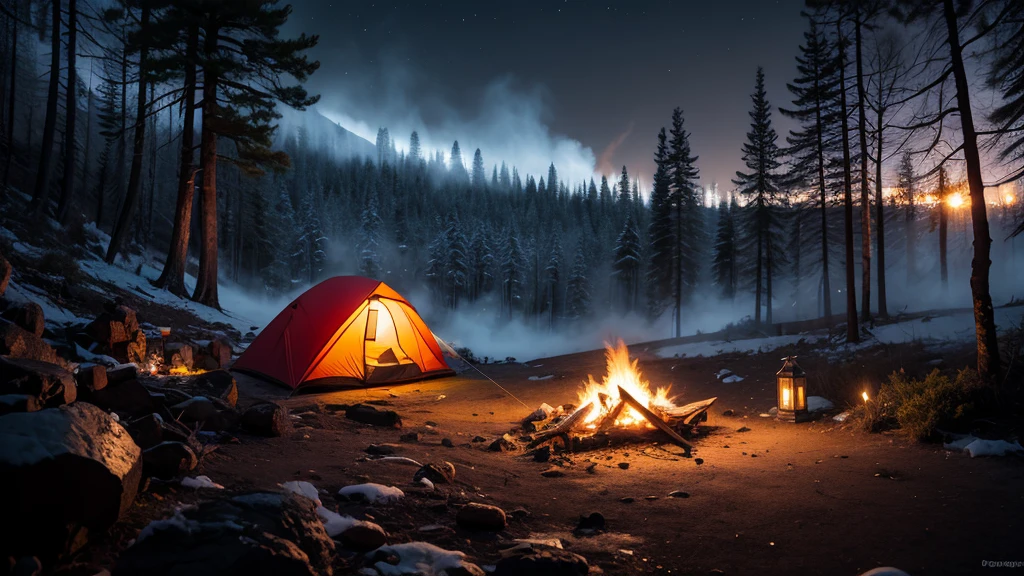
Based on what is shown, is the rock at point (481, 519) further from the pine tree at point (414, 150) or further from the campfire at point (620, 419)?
the pine tree at point (414, 150)

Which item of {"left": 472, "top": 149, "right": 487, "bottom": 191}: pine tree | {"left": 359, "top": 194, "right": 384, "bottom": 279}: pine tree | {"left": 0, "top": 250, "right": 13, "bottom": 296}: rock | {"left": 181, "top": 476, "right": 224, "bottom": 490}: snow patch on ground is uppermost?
{"left": 472, "top": 149, "right": 487, "bottom": 191}: pine tree

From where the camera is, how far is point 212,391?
711 centimetres

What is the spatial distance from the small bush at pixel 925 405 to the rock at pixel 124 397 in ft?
32.3

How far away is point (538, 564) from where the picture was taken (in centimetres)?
334

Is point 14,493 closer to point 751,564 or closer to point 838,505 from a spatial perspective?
point 751,564

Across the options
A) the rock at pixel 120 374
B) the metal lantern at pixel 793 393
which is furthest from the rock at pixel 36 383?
the metal lantern at pixel 793 393

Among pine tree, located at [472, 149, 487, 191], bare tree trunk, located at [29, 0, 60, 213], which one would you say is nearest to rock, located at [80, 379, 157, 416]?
bare tree trunk, located at [29, 0, 60, 213]

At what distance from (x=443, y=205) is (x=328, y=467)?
4276 inches

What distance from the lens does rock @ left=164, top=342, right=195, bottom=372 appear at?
10797 millimetres

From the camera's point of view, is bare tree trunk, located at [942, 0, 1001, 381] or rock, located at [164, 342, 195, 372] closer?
bare tree trunk, located at [942, 0, 1001, 381]

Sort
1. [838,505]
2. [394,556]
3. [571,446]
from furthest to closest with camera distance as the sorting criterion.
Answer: [571,446]
[838,505]
[394,556]

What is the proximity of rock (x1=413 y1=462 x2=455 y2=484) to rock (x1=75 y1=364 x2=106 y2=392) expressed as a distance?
320cm

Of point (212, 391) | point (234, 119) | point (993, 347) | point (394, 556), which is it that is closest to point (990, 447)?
point (993, 347)

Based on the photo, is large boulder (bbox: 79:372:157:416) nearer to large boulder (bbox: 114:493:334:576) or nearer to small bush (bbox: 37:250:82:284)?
large boulder (bbox: 114:493:334:576)
